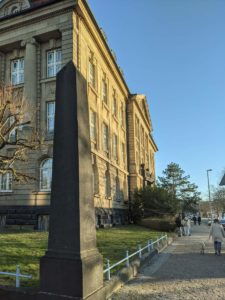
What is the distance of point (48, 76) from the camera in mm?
24578

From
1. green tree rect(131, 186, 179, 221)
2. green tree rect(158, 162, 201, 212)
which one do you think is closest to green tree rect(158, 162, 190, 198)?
green tree rect(158, 162, 201, 212)

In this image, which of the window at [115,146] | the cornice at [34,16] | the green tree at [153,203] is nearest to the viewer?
the cornice at [34,16]

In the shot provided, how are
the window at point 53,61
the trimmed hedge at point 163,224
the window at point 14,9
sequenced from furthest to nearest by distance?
the trimmed hedge at point 163,224 → the window at point 14,9 → the window at point 53,61

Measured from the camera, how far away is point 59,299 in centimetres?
563

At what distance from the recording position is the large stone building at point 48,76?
22.8 meters

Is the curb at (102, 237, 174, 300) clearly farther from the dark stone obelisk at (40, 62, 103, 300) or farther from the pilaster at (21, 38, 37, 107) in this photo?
the pilaster at (21, 38, 37, 107)

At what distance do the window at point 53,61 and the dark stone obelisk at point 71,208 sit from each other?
60.3ft

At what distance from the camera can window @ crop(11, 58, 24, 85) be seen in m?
25.5

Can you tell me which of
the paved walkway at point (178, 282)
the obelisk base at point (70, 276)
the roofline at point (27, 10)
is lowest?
the paved walkway at point (178, 282)

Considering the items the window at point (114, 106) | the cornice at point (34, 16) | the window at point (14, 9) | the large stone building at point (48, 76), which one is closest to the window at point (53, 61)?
the large stone building at point (48, 76)

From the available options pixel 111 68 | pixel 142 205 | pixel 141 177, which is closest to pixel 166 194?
pixel 142 205

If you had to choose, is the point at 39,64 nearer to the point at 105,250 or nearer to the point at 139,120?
the point at 105,250

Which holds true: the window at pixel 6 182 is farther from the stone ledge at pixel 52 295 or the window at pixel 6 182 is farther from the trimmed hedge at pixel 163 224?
the stone ledge at pixel 52 295

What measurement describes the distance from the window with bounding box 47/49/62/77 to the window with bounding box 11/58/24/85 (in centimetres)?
231
